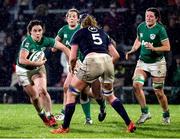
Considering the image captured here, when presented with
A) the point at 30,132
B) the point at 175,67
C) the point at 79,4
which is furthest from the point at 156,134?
the point at 79,4

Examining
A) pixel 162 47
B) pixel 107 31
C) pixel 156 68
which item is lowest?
pixel 107 31

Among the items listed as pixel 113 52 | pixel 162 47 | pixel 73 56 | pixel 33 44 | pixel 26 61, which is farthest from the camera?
pixel 162 47

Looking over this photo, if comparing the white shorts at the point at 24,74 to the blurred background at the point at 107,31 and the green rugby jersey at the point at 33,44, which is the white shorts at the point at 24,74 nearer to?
the green rugby jersey at the point at 33,44

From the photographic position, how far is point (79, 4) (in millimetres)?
23031

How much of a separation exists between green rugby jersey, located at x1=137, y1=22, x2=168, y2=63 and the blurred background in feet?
21.3

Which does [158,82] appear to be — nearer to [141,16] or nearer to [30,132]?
[30,132]

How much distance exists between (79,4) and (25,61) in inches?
446

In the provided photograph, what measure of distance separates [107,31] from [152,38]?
791 cm

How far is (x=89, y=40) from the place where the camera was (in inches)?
434

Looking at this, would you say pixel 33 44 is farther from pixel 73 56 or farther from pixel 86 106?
pixel 86 106

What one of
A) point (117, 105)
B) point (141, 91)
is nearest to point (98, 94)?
point (141, 91)

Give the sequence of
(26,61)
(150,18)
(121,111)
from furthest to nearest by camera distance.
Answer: (150,18) < (26,61) < (121,111)

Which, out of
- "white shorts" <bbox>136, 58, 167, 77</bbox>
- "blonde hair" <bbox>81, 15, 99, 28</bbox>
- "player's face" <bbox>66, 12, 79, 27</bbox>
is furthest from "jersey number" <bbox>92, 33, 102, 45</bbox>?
"player's face" <bbox>66, 12, 79, 27</bbox>

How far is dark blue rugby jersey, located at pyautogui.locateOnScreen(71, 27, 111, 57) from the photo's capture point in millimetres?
11000
